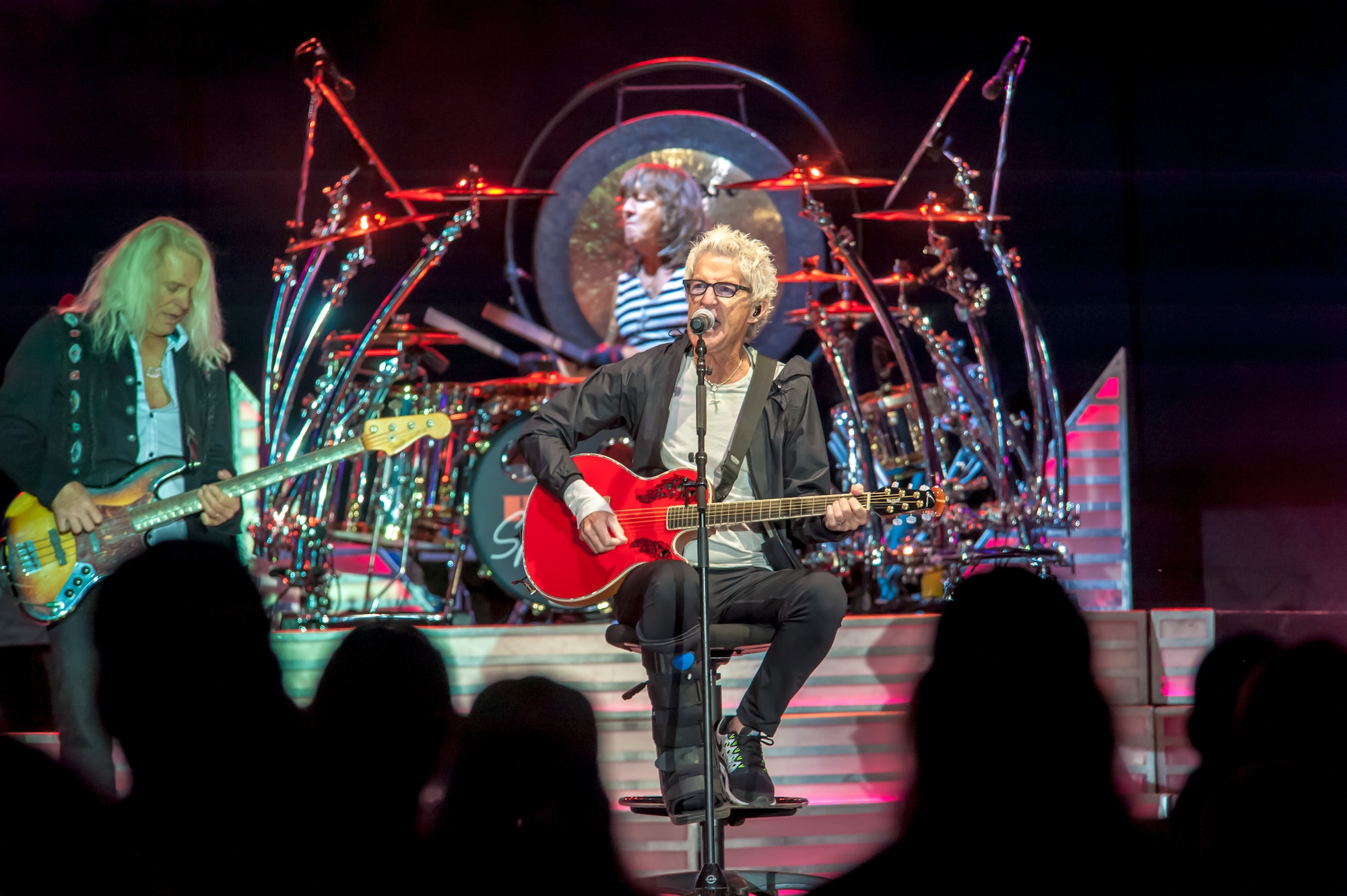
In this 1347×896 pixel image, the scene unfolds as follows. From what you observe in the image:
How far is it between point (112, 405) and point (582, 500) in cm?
145

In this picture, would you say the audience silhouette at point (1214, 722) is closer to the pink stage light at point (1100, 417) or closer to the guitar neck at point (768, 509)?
the guitar neck at point (768, 509)

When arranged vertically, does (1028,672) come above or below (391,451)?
below

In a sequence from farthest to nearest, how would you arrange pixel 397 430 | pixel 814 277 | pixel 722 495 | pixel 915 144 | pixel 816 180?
pixel 915 144
pixel 814 277
pixel 816 180
pixel 397 430
pixel 722 495

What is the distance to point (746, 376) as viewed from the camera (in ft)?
11.2

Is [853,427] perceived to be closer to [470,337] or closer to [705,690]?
[470,337]

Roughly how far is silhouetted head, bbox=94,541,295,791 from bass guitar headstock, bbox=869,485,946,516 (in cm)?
150

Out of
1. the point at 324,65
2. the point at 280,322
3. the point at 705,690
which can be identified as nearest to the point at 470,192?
the point at 324,65

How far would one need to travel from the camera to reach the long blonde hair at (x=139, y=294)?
11.6 ft

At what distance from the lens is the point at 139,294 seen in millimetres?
3559

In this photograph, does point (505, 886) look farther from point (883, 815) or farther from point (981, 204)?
point (981, 204)

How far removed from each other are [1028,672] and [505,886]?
1276 mm

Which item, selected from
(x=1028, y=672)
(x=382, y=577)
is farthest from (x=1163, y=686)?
(x=382, y=577)

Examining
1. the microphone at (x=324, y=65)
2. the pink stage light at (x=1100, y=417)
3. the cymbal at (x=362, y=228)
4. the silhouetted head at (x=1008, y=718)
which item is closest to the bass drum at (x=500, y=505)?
the cymbal at (x=362, y=228)

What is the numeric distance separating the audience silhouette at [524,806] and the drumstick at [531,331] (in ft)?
12.1
